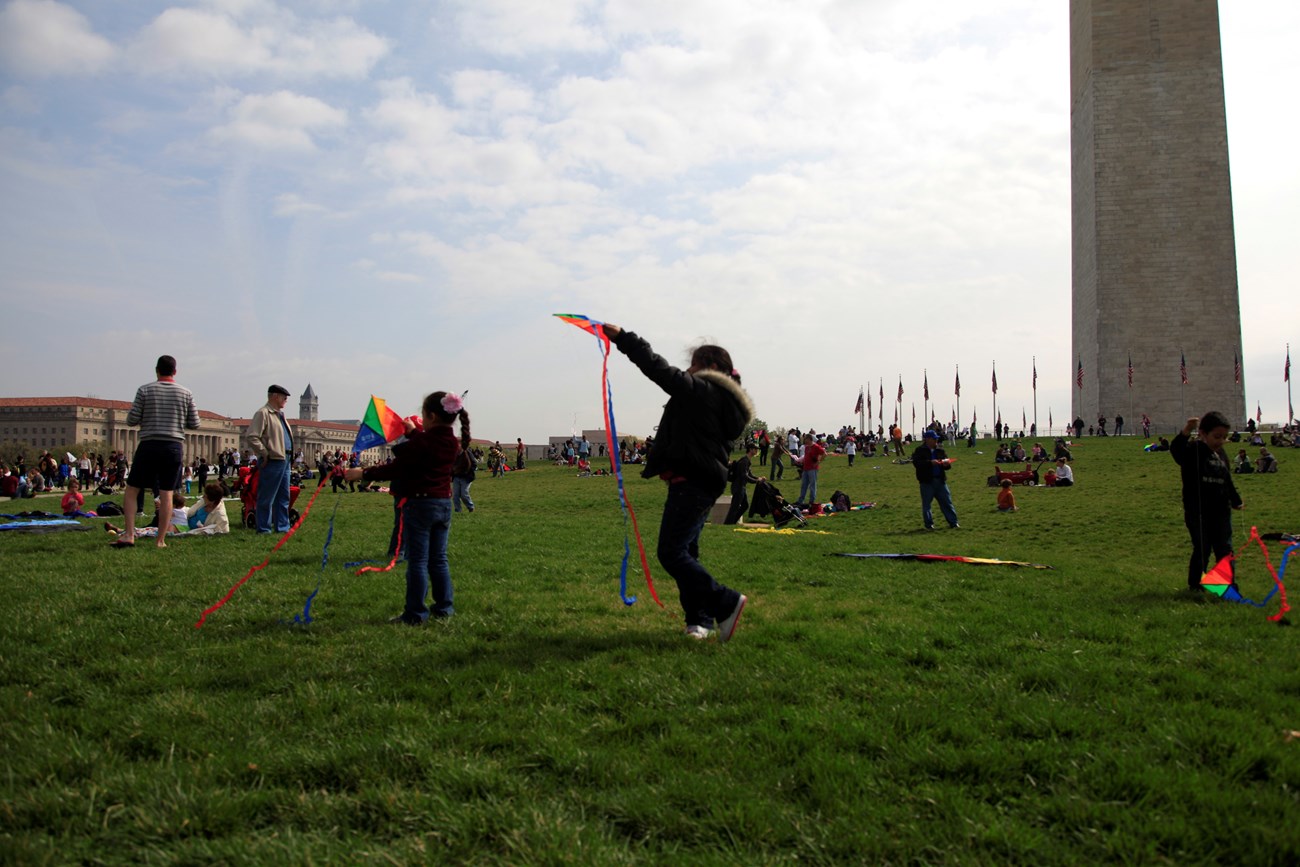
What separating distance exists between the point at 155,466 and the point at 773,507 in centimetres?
1229

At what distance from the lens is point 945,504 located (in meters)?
17.3

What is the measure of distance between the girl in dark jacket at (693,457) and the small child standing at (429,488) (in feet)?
5.66

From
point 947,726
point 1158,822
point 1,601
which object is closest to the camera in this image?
point 1158,822

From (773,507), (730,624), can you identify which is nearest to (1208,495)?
(730,624)

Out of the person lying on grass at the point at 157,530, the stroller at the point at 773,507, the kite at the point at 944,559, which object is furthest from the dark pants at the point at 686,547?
the stroller at the point at 773,507

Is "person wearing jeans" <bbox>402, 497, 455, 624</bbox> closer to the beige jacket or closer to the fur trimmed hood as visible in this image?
the fur trimmed hood

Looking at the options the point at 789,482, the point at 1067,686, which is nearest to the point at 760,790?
the point at 1067,686

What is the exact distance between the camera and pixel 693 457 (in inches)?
218

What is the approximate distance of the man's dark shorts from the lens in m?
9.67

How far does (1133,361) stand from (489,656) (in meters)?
72.0

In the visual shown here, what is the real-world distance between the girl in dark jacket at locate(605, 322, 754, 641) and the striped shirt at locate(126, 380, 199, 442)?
6578 millimetres

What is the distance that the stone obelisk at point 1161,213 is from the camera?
6475 centimetres

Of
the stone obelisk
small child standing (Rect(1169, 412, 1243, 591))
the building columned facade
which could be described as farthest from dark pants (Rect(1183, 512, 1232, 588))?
the building columned facade

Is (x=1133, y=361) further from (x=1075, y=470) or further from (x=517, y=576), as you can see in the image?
(x=517, y=576)
